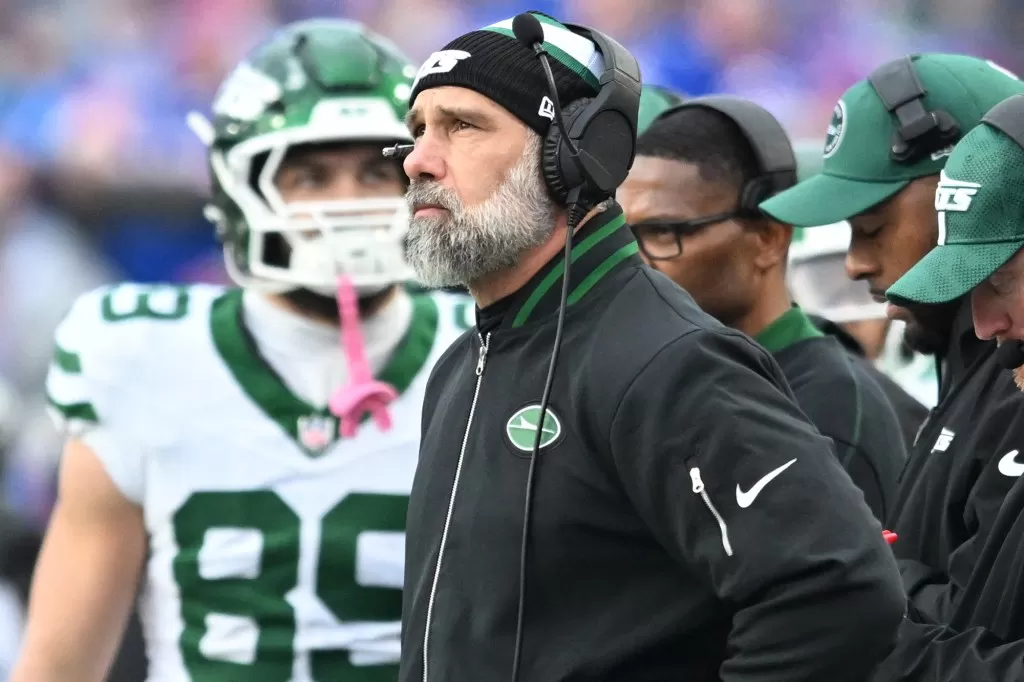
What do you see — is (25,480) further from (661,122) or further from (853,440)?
(853,440)

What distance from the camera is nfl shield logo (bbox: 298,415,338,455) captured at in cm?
351

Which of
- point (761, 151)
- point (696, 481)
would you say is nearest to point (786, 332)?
point (761, 151)

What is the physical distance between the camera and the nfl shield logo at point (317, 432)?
3.51 m

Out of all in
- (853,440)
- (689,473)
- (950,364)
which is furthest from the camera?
(853,440)

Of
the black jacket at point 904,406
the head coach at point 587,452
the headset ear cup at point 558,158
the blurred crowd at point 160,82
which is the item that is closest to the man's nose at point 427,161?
the head coach at point 587,452

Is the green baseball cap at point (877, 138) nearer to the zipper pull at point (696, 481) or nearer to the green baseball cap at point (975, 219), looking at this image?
the green baseball cap at point (975, 219)

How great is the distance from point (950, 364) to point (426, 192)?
983 mm

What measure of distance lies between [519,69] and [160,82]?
519 cm

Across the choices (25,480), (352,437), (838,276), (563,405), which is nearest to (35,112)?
(25,480)

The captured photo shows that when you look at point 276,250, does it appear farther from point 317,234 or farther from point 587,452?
point 587,452

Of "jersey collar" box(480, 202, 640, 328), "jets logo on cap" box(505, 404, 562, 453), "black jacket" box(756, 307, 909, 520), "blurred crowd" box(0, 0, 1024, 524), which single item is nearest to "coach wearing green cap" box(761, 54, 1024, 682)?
"black jacket" box(756, 307, 909, 520)

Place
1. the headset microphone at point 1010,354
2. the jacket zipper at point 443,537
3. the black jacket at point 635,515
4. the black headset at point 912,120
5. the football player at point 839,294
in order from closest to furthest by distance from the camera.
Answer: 1. the black jacket at point 635,515
2. the jacket zipper at point 443,537
3. the headset microphone at point 1010,354
4. the black headset at point 912,120
5. the football player at point 839,294

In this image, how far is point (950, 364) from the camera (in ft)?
9.33

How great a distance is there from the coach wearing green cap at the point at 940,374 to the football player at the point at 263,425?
954 millimetres
